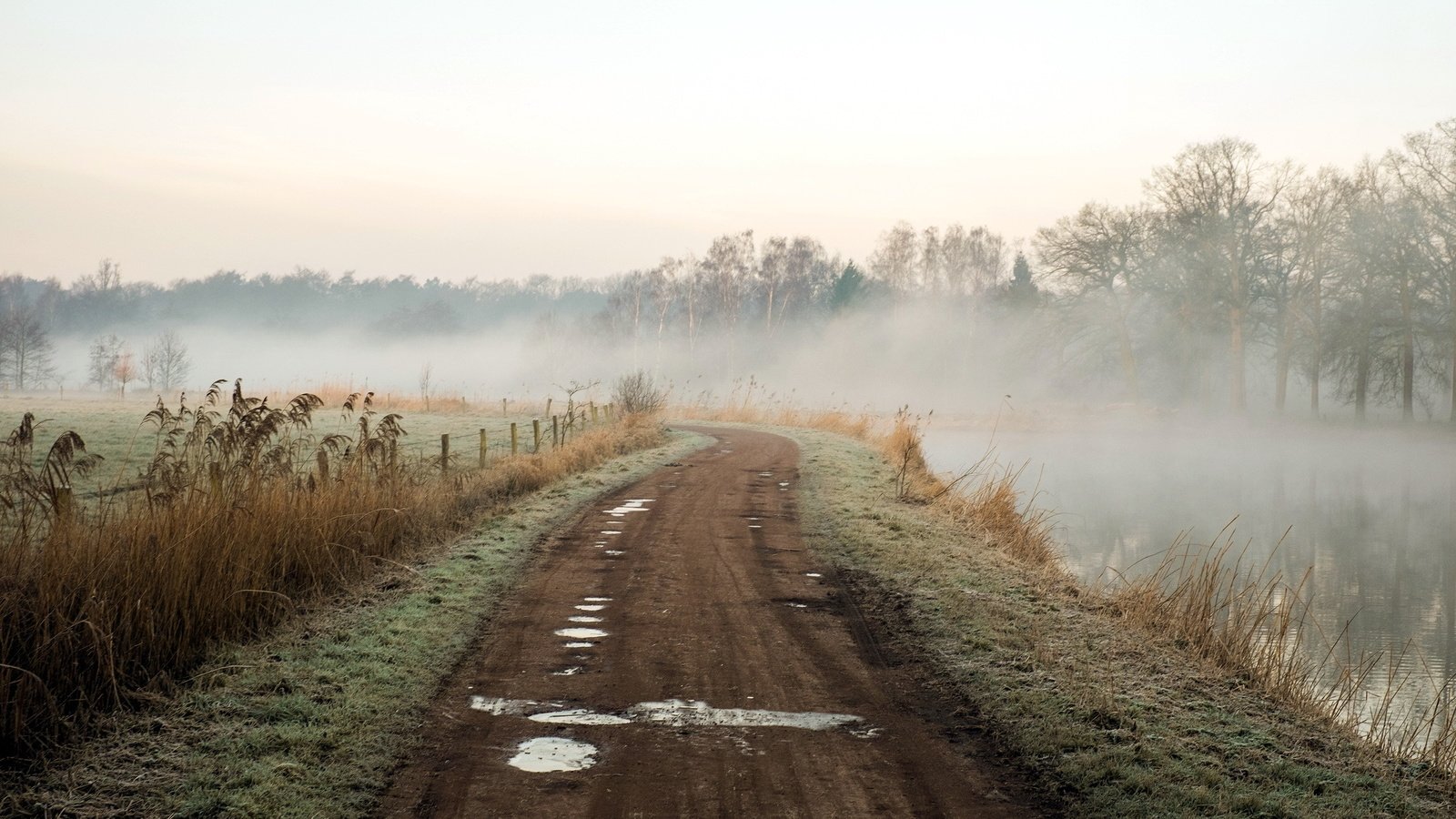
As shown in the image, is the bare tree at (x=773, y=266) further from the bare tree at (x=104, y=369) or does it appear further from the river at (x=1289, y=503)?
the bare tree at (x=104, y=369)

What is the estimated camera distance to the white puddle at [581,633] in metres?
6.92


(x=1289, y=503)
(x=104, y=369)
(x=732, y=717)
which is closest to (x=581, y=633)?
(x=732, y=717)

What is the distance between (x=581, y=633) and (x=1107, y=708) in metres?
3.51

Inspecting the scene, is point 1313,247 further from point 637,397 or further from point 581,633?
point 581,633

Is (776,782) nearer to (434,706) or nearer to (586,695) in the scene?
(586,695)

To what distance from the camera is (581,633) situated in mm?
7012

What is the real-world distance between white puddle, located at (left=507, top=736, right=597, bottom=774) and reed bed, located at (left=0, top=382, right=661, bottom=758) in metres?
2.11

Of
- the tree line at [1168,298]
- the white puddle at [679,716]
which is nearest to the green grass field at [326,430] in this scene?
the white puddle at [679,716]

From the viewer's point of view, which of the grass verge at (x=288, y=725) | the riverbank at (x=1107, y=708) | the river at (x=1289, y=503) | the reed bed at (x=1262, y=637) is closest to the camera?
the grass verge at (x=288, y=725)

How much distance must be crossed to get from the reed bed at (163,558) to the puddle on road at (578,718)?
2089 millimetres

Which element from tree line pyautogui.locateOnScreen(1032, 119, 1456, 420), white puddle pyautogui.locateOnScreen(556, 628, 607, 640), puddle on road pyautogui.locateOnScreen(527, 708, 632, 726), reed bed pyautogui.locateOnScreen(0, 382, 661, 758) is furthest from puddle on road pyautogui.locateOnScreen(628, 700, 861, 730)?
tree line pyautogui.locateOnScreen(1032, 119, 1456, 420)

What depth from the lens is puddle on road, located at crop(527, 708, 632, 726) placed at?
517 centimetres

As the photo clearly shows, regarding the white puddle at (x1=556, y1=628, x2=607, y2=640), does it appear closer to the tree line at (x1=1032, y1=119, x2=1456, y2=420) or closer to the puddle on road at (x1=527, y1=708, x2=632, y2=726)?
the puddle on road at (x1=527, y1=708, x2=632, y2=726)

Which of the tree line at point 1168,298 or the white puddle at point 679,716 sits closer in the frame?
the white puddle at point 679,716
